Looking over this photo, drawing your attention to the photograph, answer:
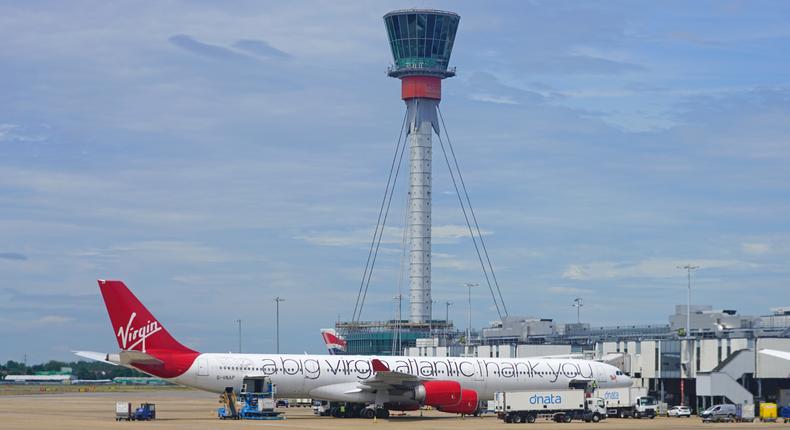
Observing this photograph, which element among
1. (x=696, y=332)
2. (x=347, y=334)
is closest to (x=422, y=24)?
(x=347, y=334)

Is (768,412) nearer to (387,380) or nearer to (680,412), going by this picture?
(680,412)

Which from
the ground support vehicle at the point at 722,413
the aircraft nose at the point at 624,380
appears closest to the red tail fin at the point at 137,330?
the aircraft nose at the point at 624,380

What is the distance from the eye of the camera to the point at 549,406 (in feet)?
206

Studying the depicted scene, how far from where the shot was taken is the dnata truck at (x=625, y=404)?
2758 inches

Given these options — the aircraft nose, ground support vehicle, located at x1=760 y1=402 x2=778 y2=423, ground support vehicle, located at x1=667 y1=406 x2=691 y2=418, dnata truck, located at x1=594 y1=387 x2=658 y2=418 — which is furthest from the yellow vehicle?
the aircraft nose

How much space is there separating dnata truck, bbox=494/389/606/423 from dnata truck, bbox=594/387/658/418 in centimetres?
434

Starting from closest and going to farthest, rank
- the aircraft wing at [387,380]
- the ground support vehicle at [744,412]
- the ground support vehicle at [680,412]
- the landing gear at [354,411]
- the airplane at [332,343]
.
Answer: the aircraft wing at [387,380] < the landing gear at [354,411] < the ground support vehicle at [744,412] < the ground support vehicle at [680,412] < the airplane at [332,343]

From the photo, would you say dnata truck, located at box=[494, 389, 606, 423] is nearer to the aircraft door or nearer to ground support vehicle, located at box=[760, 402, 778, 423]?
ground support vehicle, located at box=[760, 402, 778, 423]

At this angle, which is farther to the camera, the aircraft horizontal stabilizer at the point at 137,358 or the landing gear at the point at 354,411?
the landing gear at the point at 354,411

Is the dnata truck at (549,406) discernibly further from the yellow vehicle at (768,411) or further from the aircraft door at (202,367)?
the aircraft door at (202,367)

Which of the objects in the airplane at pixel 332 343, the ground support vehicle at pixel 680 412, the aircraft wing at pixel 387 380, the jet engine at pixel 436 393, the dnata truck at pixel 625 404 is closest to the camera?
the aircraft wing at pixel 387 380

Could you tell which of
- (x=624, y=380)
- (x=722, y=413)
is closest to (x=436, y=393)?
(x=624, y=380)

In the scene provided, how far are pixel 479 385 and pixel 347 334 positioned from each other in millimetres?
119094

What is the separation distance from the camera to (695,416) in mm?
76312
